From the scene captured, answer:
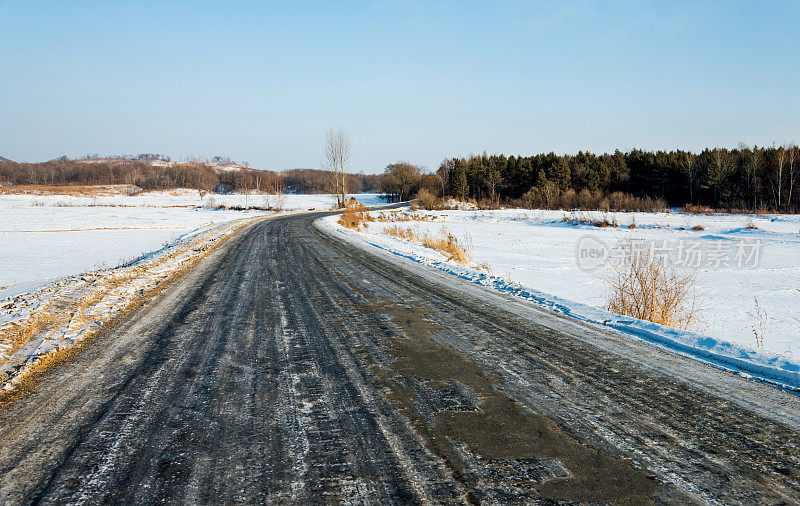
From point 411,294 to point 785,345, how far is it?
540 centimetres

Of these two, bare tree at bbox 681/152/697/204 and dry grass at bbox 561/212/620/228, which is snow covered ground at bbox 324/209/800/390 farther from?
bare tree at bbox 681/152/697/204

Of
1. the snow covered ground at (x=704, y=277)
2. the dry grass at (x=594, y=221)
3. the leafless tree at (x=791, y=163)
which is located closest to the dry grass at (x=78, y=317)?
the snow covered ground at (x=704, y=277)

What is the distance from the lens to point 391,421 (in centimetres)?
256

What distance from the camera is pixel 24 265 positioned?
1200 cm

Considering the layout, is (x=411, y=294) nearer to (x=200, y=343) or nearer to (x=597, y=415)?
Answer: (x=200, y=343)

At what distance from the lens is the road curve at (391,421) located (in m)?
1.96

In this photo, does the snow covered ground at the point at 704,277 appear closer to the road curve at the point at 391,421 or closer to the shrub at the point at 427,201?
the road curve at the point at 391,421

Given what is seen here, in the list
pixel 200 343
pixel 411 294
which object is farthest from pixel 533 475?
pixel 411 294

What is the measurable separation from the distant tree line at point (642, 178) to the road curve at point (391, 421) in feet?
169

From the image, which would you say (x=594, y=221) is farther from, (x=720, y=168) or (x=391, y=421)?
(x=391, y=421)

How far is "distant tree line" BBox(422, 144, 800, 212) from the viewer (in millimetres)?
48625

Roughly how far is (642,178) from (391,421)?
7239 cm

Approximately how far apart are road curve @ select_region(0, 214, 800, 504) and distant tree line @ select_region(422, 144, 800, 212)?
51663 mm

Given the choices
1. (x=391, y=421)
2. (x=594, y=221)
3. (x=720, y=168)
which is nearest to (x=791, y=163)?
(x=720, y=168)
